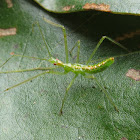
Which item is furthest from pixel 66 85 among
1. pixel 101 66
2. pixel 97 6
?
pixel 97 6

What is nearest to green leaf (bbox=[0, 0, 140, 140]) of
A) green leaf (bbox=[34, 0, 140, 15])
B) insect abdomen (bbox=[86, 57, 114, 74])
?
insect abdomen (bbox=[86, 57, 114, 74])

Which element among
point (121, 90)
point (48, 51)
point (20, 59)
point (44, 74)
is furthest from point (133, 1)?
point (20, 59)

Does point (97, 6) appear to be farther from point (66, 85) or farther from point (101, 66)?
point (66, 85)

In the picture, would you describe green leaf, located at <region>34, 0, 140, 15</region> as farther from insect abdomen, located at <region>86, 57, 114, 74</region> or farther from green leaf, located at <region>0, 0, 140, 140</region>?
insect abdomen, located at <region>86, 57, 114, 74</region>

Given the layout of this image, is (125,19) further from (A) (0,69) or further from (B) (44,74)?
(A) (0,69)

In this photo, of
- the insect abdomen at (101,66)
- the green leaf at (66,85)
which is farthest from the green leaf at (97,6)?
the insect abdomen at (101,66)

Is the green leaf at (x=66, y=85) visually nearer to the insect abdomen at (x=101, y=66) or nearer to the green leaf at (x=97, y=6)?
the insect abdomen at (x=101, y=66)

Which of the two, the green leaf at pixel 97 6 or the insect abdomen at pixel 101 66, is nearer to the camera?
the green leaf at pixel 97 6
